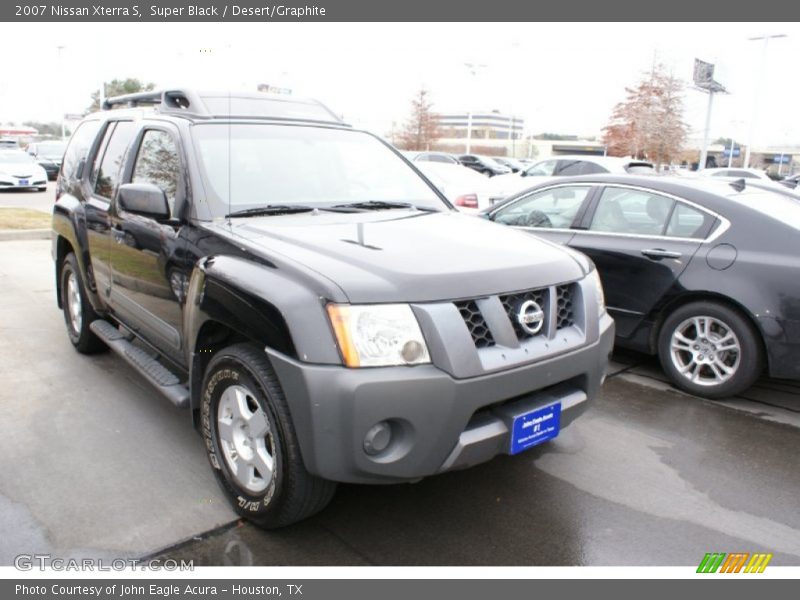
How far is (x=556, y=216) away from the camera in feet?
19.3

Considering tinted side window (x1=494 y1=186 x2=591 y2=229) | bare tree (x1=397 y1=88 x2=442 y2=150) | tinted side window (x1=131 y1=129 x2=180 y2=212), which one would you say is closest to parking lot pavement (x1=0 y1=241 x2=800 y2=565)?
tinted side window (x1=131 y1=129 x2=180 y2=212)

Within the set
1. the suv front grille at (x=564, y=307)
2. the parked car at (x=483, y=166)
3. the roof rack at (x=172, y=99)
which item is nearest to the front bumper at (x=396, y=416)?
the suv front grille at (x=564, y=307)

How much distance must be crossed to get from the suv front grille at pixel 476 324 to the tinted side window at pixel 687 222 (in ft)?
9.39

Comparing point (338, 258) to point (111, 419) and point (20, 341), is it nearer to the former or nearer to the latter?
point (111, 419)

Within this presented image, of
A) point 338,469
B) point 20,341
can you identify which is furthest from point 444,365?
point 20,341

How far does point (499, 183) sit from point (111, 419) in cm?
1006

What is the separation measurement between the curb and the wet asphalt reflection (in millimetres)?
10066

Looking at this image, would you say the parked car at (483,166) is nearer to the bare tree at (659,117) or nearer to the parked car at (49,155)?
the bare tree at (659,117)

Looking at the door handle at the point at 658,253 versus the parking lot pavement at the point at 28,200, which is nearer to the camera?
the door handle at the point at 658,253

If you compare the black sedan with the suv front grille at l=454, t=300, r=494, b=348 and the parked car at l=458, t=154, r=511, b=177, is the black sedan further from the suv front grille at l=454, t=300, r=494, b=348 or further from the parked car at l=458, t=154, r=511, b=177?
the parked car at l=458, t=154, r=511, b=177

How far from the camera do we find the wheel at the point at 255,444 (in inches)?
104

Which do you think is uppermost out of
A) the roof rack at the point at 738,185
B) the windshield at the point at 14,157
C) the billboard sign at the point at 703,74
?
the billboard sign at the point at 703,74

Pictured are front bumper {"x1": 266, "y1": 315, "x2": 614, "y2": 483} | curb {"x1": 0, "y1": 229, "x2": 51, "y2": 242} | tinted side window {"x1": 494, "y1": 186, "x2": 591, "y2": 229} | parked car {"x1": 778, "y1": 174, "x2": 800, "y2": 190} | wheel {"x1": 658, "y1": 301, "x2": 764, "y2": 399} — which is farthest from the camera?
parked car {"x1": 778, "y1": 174, "x2": 800, "y2": 190}

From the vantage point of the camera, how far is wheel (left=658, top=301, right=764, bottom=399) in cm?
446
